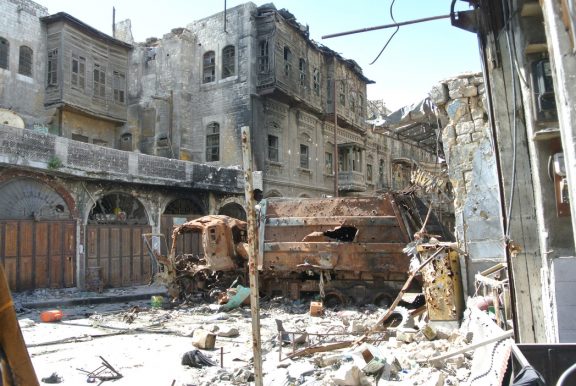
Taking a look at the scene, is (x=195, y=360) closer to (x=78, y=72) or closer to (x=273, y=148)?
(x=273, y=148)

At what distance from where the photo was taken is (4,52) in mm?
20969

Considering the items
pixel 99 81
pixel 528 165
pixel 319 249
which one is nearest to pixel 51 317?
pixel 319 249

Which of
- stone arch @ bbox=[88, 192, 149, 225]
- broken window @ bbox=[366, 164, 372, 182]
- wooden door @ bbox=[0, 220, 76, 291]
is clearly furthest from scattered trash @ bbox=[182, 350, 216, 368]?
broken window @ bbox=[366, 164, 372, 182]

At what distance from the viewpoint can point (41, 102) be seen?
22.4 m

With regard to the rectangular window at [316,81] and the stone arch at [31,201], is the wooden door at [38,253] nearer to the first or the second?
the stone arch at [31,201]

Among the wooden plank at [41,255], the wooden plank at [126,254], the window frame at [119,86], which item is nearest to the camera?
the wooden plank at [41,255]

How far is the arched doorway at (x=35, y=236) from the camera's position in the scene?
1412 cm

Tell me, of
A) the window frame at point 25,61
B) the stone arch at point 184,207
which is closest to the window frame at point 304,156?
the stone arch at point 184,207

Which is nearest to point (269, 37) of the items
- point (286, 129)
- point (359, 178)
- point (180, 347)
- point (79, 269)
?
point (286, 129)

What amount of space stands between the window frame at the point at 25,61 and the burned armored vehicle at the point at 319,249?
1512 cm

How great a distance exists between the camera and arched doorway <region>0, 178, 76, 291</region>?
14.1 meters

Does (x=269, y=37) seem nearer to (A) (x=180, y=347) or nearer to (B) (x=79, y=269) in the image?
(B) (x=79, y=269)

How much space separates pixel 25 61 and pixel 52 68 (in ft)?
3.84

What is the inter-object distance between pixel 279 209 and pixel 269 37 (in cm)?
1481
